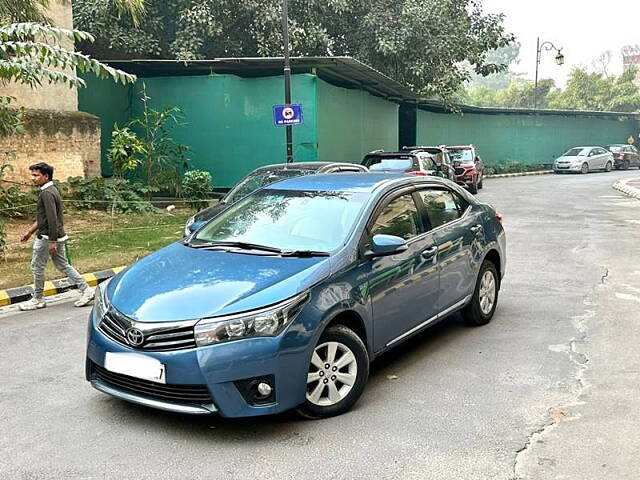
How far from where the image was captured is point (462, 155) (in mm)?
23656

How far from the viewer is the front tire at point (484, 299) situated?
6.27 metres

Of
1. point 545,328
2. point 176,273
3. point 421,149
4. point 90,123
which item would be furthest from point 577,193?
point 176,273

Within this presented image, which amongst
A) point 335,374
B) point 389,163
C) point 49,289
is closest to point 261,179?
point 49,289

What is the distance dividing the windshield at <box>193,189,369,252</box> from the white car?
33071mm

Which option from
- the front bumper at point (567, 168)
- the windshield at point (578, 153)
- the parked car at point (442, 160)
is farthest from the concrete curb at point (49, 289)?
the windshield at point (578, 153)

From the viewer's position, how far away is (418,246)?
529cm

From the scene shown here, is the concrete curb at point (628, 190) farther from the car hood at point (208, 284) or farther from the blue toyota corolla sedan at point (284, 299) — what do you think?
the car hood at point (208, 284)

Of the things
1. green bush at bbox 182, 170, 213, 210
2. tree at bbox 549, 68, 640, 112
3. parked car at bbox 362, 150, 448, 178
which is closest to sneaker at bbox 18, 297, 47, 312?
green bush at bbox 182, 170, 213, 210

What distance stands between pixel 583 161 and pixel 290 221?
1324 inches

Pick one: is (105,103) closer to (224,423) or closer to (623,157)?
(224,423)

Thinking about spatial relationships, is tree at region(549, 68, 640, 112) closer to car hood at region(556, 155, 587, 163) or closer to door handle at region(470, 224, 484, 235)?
car hood at region(556, 155, 587, 163)

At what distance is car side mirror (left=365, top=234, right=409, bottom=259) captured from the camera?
4.70 metres

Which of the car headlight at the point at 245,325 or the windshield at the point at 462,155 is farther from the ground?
the windshield at the point at 462,155

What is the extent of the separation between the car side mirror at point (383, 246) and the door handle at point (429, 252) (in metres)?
0.62
